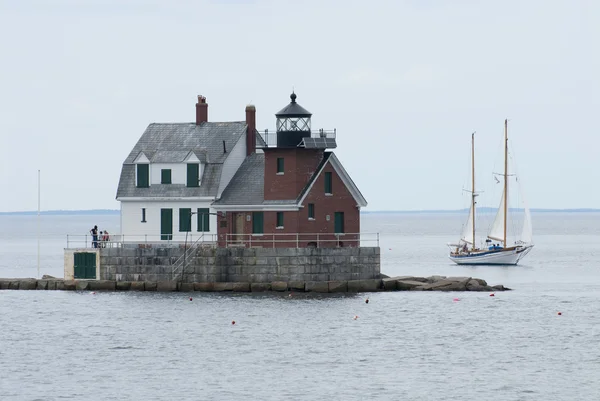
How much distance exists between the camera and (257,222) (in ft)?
213

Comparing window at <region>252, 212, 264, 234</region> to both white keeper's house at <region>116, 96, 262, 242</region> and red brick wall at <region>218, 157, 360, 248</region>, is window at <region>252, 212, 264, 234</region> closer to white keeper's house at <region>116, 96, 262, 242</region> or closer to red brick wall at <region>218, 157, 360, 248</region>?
red brick wall at <region>218, 157, 360, 248</region>

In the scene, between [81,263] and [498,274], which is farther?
[498,274]

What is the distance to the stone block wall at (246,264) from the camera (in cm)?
6256

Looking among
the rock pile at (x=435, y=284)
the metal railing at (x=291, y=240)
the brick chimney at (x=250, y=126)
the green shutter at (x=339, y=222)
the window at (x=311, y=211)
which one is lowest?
the rock pile at (x=435, y=284)

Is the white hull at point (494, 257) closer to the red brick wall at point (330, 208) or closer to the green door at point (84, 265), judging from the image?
the red brick wall at point (330, 208)

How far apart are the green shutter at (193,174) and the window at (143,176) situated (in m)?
2.50

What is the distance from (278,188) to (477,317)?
12953 millimetres

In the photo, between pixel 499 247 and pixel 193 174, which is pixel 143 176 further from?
pixel 499 247

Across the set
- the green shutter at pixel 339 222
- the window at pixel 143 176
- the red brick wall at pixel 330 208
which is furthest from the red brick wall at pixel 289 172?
the window at pixel 143 176

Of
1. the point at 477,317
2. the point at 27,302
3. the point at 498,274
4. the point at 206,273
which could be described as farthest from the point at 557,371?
the point at 498,274

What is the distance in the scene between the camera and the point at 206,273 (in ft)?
209

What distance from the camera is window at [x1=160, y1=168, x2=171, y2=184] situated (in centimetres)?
6812

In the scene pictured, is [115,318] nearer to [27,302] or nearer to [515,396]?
[27,302]

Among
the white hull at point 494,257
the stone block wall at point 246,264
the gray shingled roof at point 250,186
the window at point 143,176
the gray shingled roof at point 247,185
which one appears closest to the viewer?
the stone block wall at point 246,264
